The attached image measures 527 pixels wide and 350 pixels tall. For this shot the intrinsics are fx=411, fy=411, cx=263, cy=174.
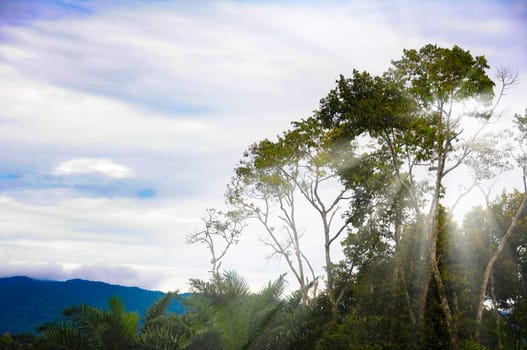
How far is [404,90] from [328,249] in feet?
29.1

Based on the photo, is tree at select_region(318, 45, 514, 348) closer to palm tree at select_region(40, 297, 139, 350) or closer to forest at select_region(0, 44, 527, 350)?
forest at select_region(0, 44, 527, 350)

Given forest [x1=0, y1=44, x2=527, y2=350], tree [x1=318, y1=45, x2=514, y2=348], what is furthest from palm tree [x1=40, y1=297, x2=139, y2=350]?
tree [x1=318, y1=45, x2=514, y2=348]

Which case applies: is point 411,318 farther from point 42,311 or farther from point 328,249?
point 42,311

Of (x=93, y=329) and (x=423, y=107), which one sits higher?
(x=423, y=107)

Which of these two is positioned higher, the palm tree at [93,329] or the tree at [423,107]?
the tree at [423,107]

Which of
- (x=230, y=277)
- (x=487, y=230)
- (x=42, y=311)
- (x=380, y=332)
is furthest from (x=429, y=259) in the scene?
(x=42, y=311)

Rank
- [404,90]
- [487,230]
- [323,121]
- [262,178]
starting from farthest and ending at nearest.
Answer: [487,230] < [262,178] < [323,121] < [404,90]

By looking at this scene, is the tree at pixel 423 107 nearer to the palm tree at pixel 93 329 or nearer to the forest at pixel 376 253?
the forest at pixel 376 253

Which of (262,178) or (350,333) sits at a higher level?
(262,178)

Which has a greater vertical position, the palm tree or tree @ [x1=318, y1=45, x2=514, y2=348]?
tree @ [x1=318, y1=45, x2=514, y2=348]

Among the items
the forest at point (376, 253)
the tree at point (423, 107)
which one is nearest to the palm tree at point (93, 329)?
the forest at point (376, 253)

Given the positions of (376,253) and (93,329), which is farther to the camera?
(376,253)

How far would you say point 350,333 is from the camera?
38.5ft

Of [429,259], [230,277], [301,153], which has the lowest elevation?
[230,277]
